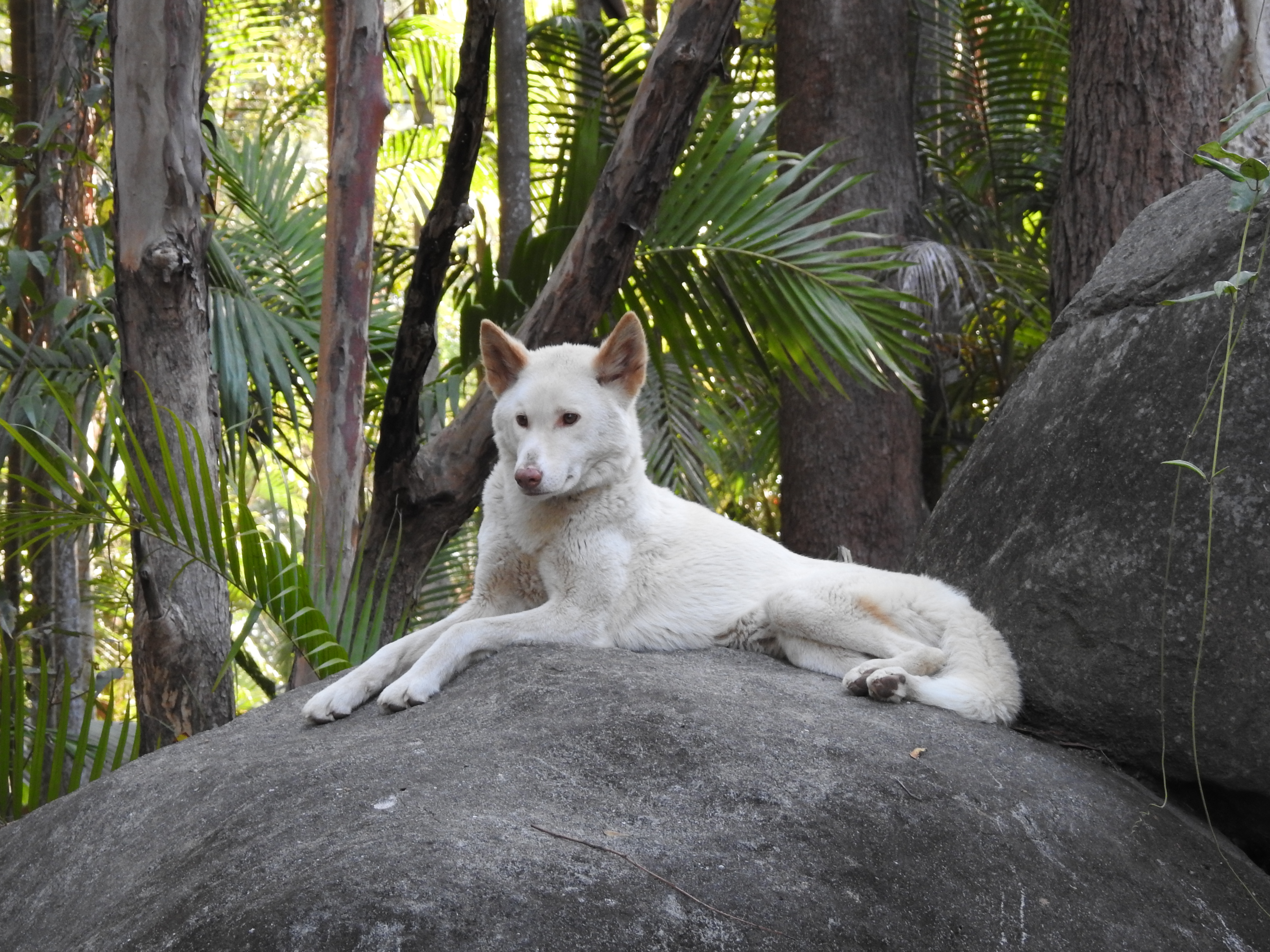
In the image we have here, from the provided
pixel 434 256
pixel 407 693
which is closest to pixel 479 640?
pixel 407 693

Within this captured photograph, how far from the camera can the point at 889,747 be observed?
112 inches

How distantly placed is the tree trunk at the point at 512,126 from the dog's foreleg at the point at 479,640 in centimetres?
358

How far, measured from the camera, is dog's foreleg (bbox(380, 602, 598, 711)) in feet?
10.9

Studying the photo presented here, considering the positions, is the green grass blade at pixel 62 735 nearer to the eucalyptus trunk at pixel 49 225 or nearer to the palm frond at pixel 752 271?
the eucalyptus trunk at pixel 49 225

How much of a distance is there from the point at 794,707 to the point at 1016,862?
0.74 meters

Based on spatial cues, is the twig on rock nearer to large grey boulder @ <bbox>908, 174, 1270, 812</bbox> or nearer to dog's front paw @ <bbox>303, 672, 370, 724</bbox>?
dog's front paw @ <bbox>303, 672, 370, 724</bbox>

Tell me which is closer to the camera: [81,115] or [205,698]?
[205,698]

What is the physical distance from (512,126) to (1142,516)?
5.16 metres

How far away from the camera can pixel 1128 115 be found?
554 cm

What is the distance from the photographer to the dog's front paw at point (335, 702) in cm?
336

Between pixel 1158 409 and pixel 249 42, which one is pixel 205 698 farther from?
pixel 249 42

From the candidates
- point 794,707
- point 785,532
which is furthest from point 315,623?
point 785,532

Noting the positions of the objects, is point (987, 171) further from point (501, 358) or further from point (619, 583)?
point (619, 583)

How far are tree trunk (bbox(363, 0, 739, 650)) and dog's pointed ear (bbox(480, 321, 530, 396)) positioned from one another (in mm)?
945
